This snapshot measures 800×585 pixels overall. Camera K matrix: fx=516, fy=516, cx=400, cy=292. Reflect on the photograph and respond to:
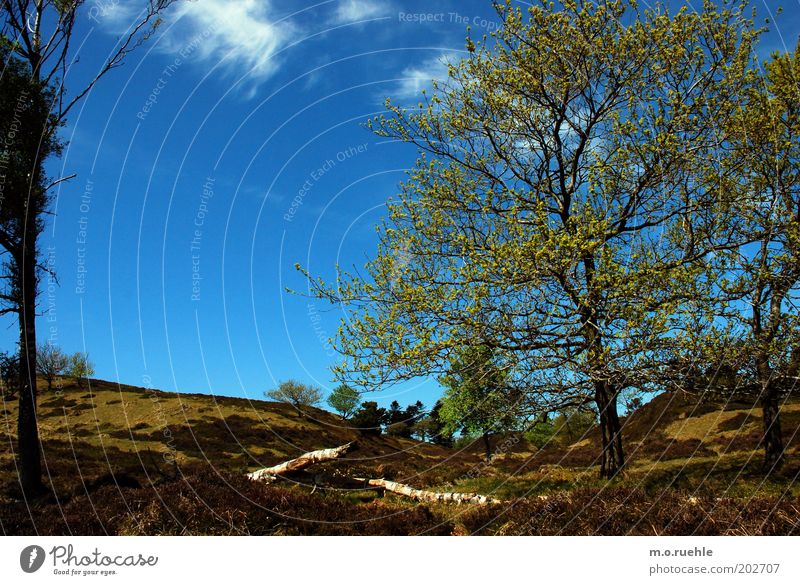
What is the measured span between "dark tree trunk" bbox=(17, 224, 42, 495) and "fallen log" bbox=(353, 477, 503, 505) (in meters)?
10.8

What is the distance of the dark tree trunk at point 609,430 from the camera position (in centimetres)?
1614

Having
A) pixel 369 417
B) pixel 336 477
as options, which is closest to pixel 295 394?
pixel 369 417

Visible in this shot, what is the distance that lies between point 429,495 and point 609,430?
6.12 metres

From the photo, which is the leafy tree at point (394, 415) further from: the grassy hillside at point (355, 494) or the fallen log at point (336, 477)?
the fallen log at point (336, 477)

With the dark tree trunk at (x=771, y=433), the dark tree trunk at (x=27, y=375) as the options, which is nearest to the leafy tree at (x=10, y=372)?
the dark tree trunk at (x=27, y=375)

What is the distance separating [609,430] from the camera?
16.5m

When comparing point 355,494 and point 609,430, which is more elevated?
point 609,430

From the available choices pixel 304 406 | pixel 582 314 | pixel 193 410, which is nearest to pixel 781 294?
pixel 582 314

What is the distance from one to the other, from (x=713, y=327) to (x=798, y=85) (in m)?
9.32

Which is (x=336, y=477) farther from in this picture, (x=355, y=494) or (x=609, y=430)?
(x=609, y=430)

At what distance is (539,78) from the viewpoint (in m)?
16.5

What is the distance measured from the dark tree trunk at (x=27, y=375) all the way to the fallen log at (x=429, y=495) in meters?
10.8

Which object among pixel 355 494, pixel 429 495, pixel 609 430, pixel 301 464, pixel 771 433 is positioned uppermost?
pixel 301 464

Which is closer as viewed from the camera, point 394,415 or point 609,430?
point 609,430
